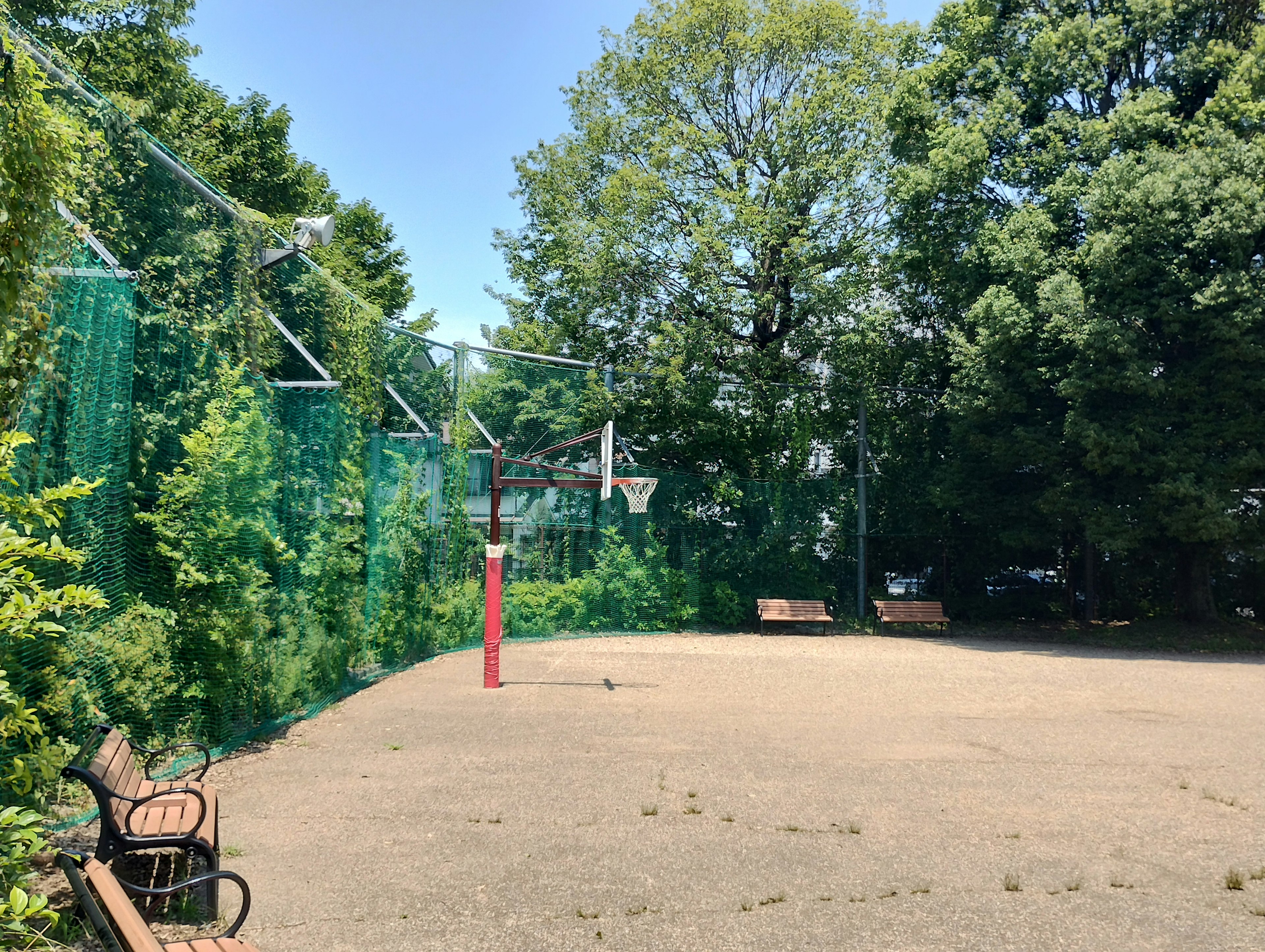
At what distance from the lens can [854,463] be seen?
20.2m

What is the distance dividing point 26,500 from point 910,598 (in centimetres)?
1939

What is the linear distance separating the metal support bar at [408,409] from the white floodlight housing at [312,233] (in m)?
2.72

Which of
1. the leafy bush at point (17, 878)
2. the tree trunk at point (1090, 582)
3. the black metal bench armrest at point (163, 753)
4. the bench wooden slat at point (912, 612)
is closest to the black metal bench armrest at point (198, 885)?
the leafy bush at point (17, 878)

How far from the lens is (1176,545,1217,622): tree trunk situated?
17.8 m

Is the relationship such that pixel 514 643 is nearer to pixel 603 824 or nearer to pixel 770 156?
pixel 603 824

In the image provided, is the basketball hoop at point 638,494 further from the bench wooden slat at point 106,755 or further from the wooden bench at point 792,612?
the bench wooden slat at point 106,755

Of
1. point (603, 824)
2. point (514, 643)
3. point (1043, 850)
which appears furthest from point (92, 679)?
point (514, 643)

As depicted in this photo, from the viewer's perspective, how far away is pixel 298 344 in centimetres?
1006

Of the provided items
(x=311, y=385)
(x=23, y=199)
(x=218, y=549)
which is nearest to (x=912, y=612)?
(x=311, y=385)

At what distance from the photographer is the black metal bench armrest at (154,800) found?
4273mm

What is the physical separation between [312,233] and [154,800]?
20.6 ft

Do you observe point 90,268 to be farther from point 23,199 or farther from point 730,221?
point 730,221

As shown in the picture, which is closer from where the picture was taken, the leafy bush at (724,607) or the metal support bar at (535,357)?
the metal support bar at (535,357)

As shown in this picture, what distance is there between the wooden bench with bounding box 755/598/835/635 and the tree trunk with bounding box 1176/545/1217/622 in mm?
6446
